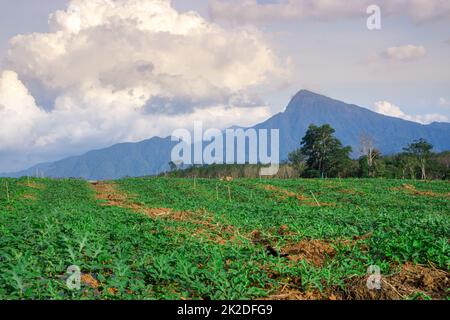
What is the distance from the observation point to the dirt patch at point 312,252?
282 inches

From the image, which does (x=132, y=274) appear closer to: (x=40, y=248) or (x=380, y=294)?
(x=40, y=248)

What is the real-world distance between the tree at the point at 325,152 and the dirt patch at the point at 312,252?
176 ft

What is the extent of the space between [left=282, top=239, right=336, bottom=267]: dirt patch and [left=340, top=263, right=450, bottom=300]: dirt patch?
126 cm

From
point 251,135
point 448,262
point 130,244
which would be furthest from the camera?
point 251,135

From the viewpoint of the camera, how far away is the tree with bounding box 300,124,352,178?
60906 mm

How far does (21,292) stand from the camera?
4.93m

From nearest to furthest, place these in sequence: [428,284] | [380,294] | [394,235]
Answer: [380,294] → [428,284] → [394,235]

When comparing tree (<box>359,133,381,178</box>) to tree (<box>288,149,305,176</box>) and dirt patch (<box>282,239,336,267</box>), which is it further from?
dirt patch (<box>282,239,336,267</box>)

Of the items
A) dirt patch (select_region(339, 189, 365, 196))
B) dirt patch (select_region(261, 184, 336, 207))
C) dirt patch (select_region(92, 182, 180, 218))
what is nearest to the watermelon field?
dirt patch (select_region(92, 182, 180, 218))

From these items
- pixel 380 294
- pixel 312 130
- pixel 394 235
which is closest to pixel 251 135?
pixel 394 235

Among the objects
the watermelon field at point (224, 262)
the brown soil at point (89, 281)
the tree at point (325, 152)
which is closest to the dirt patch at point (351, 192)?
the watermelon field at point (224, 262)
